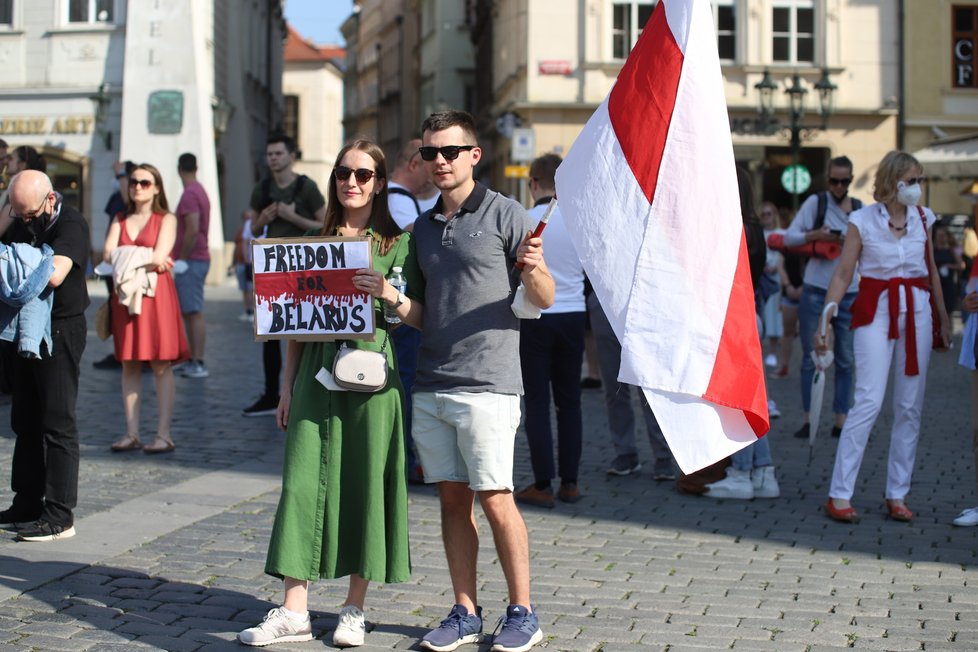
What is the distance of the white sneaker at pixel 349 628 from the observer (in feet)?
16.7

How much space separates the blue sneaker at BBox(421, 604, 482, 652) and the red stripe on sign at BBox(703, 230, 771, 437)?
3.99ft

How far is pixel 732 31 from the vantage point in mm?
35562

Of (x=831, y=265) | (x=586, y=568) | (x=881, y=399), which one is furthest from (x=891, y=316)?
(x=831, y=265)

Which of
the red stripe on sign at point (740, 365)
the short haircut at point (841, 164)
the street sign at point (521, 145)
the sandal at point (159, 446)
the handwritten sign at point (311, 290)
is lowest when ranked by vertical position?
the sandal at point (159, 446)

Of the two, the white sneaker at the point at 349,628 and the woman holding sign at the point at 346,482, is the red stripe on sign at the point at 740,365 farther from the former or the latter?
the white sneaker at the point at 349,628

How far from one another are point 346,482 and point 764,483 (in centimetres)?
391

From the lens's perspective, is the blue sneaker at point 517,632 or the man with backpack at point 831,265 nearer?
the blue sneaker at point 517,632

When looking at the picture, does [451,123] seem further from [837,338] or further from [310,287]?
[837,338]

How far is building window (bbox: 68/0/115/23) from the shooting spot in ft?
105

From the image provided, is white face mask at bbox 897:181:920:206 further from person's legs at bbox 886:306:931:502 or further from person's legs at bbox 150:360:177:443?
person's legs at bbox 150:360:177:443

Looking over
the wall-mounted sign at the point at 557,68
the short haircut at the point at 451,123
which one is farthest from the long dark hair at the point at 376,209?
the wall-mounted sign at the point at 557,68

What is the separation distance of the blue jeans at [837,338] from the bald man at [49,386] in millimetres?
5589

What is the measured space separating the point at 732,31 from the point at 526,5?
5265 mm

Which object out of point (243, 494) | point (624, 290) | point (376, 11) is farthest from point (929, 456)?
point (376, 11)
